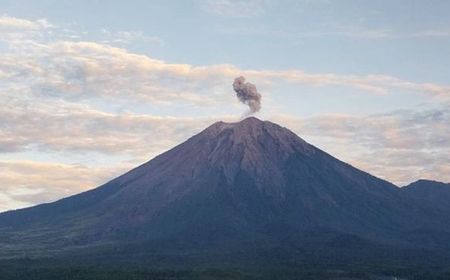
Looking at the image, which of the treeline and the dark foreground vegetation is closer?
the treeline

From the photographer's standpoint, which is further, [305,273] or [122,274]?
[305,273]

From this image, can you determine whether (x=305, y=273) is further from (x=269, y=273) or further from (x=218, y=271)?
(x=218, y=271)

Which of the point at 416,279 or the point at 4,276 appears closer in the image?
the point at 4,276

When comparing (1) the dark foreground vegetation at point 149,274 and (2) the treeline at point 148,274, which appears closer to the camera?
(2) the treeline at point 148,274

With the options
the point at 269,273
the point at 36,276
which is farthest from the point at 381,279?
the point at 36,276

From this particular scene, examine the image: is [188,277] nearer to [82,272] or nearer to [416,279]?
[82,272]

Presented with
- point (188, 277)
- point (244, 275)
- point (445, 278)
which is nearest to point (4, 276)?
point (188, 277)

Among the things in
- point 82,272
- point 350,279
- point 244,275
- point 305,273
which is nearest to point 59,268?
point 82,272

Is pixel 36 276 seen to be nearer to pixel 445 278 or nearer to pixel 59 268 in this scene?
pixel 59 268
